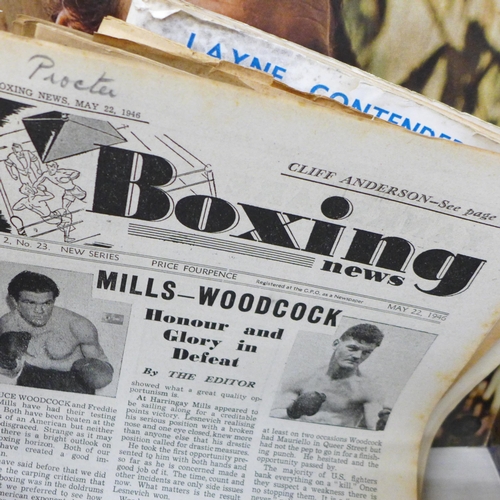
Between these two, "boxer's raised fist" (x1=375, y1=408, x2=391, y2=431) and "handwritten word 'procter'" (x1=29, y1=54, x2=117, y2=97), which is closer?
"handwritten word 'procter'" (x1=29, y1=54, x2=117, y2=97)

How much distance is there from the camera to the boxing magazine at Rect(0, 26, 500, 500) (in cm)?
25

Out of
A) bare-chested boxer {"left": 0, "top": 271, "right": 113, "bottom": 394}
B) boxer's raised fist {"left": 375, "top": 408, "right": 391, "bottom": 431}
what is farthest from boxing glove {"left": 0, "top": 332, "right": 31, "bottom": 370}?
boxer's raised fist {"left": 375, "top": 408, "right": 391, "bottom": 431}

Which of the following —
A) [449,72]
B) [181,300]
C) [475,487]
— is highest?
[449,72]

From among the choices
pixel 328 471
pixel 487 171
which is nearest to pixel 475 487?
pixel 328 471

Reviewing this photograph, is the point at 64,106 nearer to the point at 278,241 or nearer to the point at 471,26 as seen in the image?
the point at 278,241

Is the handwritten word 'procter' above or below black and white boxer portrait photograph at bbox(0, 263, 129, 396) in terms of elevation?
above

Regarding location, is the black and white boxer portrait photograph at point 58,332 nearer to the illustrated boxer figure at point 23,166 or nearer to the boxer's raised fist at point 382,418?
the illustrated boxer figure at point 23,166

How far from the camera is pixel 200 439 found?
0.36 m

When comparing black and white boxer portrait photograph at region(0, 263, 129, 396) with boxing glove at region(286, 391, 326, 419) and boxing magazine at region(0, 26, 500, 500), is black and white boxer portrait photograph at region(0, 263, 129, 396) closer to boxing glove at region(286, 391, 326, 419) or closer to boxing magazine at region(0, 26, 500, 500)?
boxing magazine at region(0, 26, 500, 500)

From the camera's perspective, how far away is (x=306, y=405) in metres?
0.36

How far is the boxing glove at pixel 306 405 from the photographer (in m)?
0.36

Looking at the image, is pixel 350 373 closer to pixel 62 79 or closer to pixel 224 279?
pixel 224 279

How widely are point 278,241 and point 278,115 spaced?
73 millimetres

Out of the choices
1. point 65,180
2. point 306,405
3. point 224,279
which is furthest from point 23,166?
point 306,405
